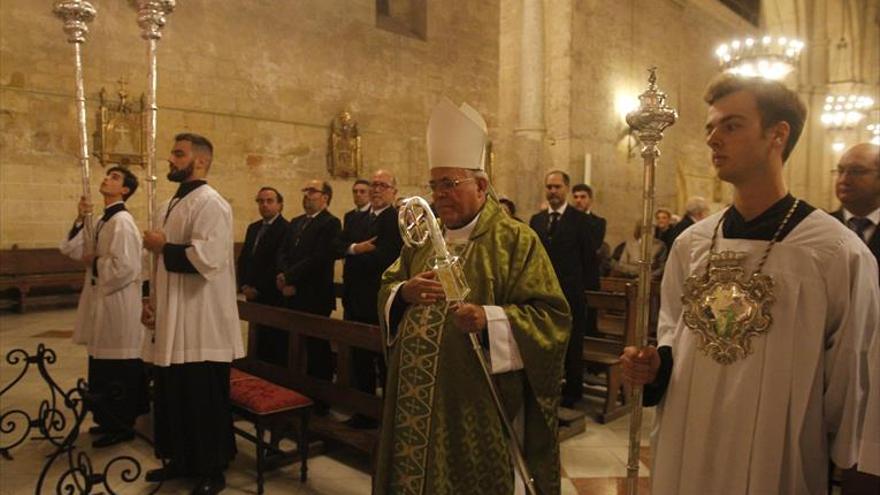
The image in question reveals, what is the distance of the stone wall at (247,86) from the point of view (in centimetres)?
995

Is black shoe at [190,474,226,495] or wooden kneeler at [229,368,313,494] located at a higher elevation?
wooden kneeler at [229,368,313,494]

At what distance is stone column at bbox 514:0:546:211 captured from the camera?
8.37 m

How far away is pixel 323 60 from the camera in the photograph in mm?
13422

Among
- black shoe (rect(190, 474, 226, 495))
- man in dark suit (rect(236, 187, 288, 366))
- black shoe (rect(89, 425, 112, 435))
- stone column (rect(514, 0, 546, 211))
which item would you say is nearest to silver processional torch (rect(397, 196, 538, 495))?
black shoe (rect(190, 474, 226, 495))

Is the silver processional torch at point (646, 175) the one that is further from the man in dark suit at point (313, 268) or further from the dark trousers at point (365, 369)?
the man in dark suit at point (313, 268)

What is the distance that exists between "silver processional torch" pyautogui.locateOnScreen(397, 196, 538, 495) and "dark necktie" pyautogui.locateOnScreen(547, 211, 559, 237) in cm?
285

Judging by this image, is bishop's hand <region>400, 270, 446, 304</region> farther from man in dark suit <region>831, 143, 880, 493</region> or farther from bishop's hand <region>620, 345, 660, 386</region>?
man in dark suit <region>831, 143, 880, 493</region>

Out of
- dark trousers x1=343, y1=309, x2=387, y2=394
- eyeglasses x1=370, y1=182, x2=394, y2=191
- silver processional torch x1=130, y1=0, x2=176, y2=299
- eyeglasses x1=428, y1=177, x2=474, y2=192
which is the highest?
silver processional torch x1=130, y1=0, x2=176, y2=299

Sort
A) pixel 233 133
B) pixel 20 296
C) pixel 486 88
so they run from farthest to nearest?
pixel 486 88, pixel 233 133, pixel 20 296

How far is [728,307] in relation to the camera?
178 cm

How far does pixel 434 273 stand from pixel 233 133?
427 inches

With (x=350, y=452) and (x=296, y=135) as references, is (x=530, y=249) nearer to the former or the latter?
(x=350, y=452)

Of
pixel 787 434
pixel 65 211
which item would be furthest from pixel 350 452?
pixel 65 211

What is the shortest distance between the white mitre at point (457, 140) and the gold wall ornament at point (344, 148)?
11265mm
